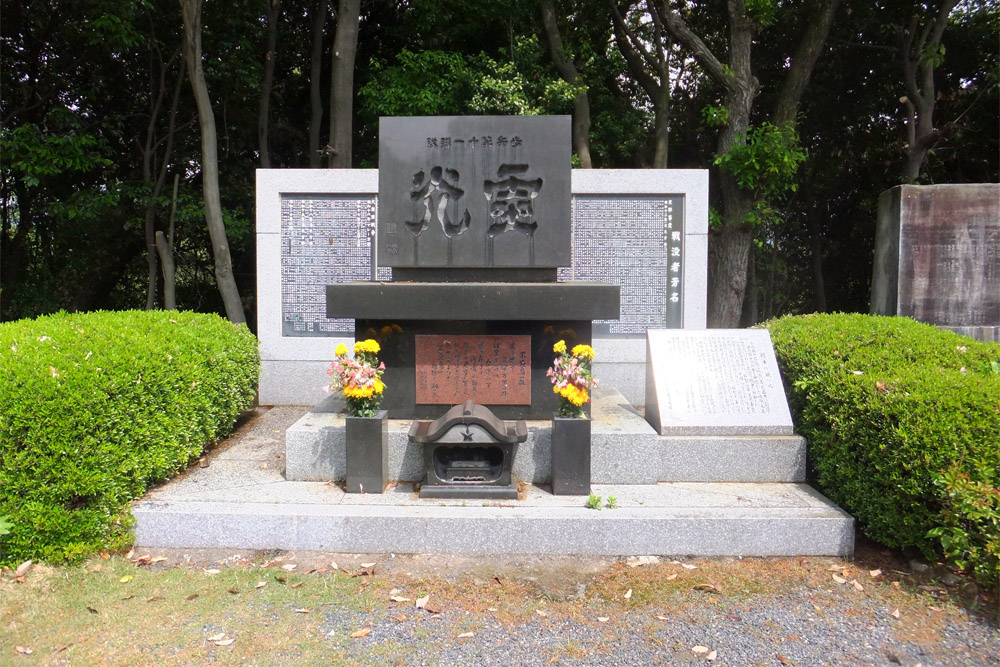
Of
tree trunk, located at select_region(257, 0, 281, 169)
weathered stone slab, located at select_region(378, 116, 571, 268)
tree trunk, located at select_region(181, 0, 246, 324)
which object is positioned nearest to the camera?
weathered stone slab, located at select_region(378, 116, 571, 268)

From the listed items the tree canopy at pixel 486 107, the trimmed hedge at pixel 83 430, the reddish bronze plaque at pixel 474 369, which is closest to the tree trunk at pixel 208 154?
the tree canopy at pixel 486 107

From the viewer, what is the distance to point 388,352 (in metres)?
4.47

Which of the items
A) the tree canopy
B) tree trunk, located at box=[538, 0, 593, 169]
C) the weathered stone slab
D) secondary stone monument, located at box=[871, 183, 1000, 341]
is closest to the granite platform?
the weathered stone slab

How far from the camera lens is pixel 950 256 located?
667 cm

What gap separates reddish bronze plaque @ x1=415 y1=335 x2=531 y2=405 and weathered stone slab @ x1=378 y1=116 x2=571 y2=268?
610 mm

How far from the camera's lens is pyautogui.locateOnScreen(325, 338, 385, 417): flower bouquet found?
12.8 feet

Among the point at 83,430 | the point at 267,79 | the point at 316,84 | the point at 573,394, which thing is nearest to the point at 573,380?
the point at 573,394

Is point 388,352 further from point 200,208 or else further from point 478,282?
point 200,208

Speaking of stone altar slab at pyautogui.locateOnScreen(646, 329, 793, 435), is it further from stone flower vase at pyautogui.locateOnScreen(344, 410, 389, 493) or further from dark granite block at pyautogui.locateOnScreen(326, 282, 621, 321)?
stone flower vase at pyautogui.locateOnScreen(344, 410, 389, 493)

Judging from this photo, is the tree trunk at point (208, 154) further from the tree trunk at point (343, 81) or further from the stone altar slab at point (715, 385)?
the stone altar slab at point (715, 385)

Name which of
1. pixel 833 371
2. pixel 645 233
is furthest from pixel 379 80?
pixel 833 371

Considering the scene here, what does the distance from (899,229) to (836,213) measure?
23.3 feet

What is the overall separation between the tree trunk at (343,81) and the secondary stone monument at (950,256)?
6.92 metres

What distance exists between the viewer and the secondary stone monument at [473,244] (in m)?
A: 4.45
